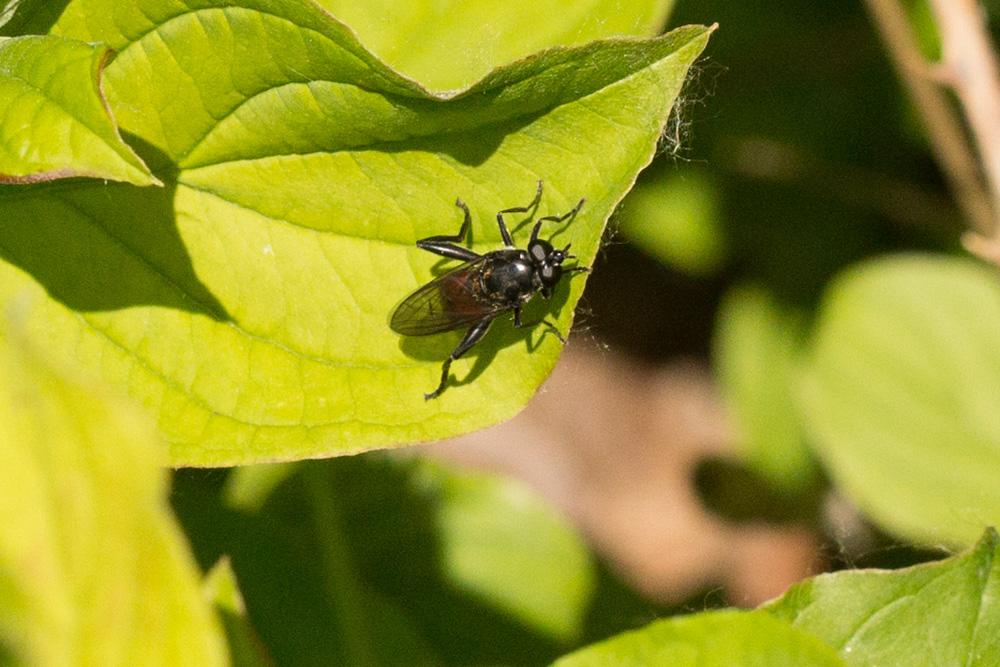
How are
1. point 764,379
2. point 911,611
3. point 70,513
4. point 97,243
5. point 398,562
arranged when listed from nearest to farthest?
1. point 70,513
2. point 911,611
3. point 97,243
4. point 398,562
5. point 764,379

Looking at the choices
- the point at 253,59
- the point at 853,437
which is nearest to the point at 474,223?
the point at 253,59

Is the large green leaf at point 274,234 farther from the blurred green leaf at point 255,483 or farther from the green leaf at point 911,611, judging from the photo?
the blurred green leaf at point 255,483

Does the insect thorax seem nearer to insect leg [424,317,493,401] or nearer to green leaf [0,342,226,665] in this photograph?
insect leg [424,317,493,401]

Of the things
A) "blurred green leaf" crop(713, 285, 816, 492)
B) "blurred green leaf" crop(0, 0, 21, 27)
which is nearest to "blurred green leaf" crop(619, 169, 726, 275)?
"blurred green leaf" crop(713, 285, 816, 492)

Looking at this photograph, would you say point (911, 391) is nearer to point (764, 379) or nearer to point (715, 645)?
point (764, 379)

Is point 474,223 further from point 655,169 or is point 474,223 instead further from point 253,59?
point 655,169

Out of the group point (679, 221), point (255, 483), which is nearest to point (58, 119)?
point (255, 483)
